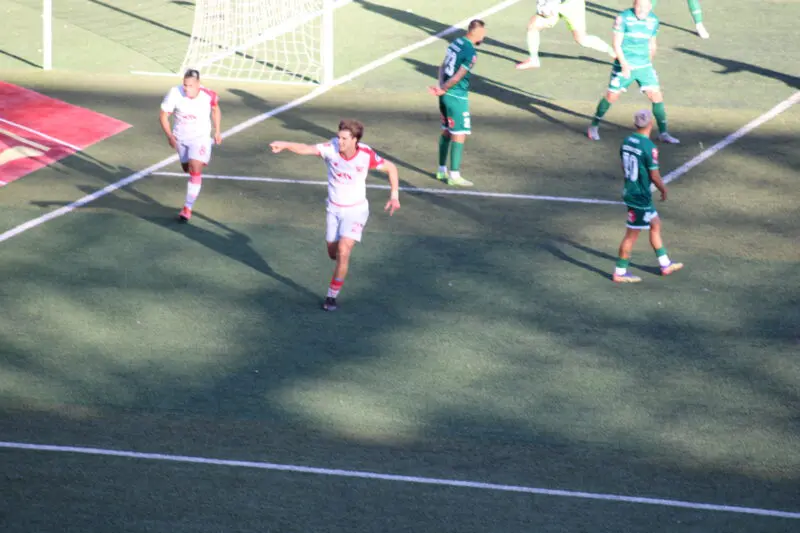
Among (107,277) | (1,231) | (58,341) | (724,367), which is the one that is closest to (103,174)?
(1,231)

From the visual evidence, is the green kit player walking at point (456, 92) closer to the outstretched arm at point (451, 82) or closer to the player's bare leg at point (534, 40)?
the outstretched arm at point (451, 82)

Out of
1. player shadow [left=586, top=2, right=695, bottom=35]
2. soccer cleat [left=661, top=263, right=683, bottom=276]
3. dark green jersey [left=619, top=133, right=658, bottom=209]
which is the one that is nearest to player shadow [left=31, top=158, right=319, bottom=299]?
dark green jersey [left=619, top=133, right=658, bottom=209]

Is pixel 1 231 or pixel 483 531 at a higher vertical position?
pixel 483 531

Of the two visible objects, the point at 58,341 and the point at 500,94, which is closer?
the point at 58,341

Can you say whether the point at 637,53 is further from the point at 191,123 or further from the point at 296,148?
the point at 296,148

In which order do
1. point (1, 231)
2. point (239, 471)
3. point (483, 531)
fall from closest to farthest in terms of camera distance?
point (483, 531)
point (239, 471)
point (1, 231)

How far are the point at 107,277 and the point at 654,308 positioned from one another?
609 cm

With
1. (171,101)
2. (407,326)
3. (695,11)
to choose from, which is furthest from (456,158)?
(695,11)

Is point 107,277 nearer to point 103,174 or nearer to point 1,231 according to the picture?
point 1,231

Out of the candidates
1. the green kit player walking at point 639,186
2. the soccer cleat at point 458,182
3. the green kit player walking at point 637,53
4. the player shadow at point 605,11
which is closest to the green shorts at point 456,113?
the soccer cleat at point 458,182

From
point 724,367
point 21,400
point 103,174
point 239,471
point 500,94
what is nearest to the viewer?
point 239,471

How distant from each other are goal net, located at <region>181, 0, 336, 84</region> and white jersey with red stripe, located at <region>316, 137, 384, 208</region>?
29.2ft

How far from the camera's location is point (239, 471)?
1068cm

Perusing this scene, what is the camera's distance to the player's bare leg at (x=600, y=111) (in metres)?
19.1
